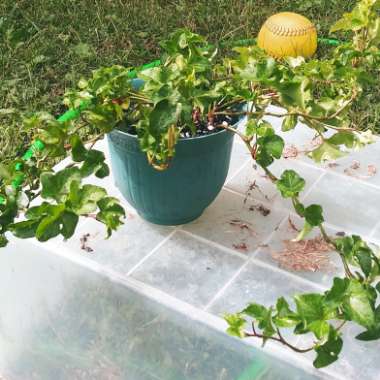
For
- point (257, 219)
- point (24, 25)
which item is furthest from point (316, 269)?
point (24, 25)

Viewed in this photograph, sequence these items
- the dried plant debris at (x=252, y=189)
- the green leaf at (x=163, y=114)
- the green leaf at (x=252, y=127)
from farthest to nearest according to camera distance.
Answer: the dried plant debris at (x=252, y=189)
the green leaf at (x=252, y=127)
the green leaf at (x=163, y=114)

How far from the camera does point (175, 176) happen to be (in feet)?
6.83

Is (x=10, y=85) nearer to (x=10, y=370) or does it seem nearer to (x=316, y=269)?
(x=10, y=370)

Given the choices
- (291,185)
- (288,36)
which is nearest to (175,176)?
(291,185)

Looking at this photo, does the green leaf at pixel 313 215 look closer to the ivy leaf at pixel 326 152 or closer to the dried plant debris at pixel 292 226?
the ivy leaf at pixel 326 152

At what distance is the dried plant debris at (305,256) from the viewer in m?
2.14

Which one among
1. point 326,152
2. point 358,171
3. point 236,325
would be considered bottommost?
point 358,171

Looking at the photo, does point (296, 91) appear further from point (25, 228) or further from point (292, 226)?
point (25, 228)

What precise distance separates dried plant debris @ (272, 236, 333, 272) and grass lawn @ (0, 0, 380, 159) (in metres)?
0.98

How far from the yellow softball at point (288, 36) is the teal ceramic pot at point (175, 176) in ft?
4.35

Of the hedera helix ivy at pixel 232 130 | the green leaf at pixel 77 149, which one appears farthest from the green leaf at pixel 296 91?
the green leaf at pixel 77 149

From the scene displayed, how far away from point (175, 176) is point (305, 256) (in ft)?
1.61

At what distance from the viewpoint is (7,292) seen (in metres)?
Answer: 2.14

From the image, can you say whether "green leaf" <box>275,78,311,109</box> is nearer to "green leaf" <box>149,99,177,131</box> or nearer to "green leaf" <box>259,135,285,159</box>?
"green leaf" <box>259,135,285,159</box>
